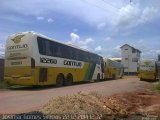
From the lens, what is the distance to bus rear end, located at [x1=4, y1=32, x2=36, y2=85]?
67.0 ft

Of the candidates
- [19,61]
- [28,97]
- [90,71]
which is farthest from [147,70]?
[28,97]

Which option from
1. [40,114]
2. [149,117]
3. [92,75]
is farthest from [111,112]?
[92,75]

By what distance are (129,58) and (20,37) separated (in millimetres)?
64642

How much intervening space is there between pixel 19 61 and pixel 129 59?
64874 mm

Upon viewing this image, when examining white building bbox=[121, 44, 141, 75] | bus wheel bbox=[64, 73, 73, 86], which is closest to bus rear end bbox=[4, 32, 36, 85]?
bus wheel bbox=[64, 73, 73, 86]

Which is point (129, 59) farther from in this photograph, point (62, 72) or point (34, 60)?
point (34, 60)

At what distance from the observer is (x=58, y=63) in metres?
23.5

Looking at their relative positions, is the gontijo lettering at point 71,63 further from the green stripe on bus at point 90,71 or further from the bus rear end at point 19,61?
the bus rear end at point 19,61

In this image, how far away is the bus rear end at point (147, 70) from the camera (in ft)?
137

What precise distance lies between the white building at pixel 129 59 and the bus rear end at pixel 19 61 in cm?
6356

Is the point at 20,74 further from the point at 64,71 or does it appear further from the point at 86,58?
the point at 86,58

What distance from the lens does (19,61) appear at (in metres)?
20.8

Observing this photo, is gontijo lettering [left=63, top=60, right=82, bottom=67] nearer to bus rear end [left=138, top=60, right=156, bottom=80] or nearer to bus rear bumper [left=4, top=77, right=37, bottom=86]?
bus rear bumper [left=4, top=77, right=37, bottom=86]

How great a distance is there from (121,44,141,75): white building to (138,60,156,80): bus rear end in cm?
4013
